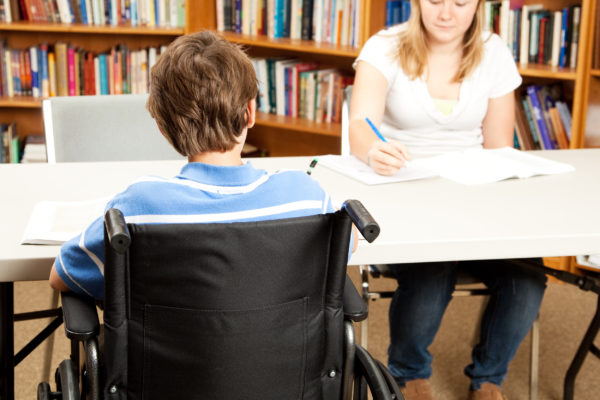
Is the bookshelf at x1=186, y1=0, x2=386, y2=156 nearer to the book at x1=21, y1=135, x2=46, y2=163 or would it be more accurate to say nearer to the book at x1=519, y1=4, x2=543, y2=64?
the book at x1=519, y1=4, x2=543, y2=64

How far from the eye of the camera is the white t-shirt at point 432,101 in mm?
2100

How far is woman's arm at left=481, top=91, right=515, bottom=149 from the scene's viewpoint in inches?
84.9

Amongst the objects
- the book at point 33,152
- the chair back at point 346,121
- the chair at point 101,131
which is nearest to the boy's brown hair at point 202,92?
the chair at point 101,131

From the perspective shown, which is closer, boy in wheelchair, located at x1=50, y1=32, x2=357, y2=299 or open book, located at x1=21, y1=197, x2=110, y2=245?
boy in wheelchair, located at x1=50, y1=32, x2=357, y2=299

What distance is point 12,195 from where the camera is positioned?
5.05 feet

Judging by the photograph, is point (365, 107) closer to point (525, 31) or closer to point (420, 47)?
point (420, 47)

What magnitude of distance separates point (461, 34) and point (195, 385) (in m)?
1.46

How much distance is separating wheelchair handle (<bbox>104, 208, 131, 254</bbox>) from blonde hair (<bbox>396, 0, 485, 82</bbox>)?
1.36m

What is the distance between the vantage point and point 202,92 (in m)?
1.05

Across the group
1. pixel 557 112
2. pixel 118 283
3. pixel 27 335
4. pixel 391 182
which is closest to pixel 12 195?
pixel 118 283

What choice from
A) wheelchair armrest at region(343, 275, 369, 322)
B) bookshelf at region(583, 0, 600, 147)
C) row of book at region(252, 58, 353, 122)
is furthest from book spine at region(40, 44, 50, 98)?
wheelchair armrest at region(343, 275, 369, 322)

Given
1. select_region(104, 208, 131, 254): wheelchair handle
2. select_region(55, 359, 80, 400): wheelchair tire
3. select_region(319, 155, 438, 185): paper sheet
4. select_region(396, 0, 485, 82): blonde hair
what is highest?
select_region(396, 0, 485, 82): blonde hair

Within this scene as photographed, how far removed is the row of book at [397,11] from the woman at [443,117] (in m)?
0.94

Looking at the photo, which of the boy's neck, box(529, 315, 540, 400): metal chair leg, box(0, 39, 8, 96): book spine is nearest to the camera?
the boy's neck
